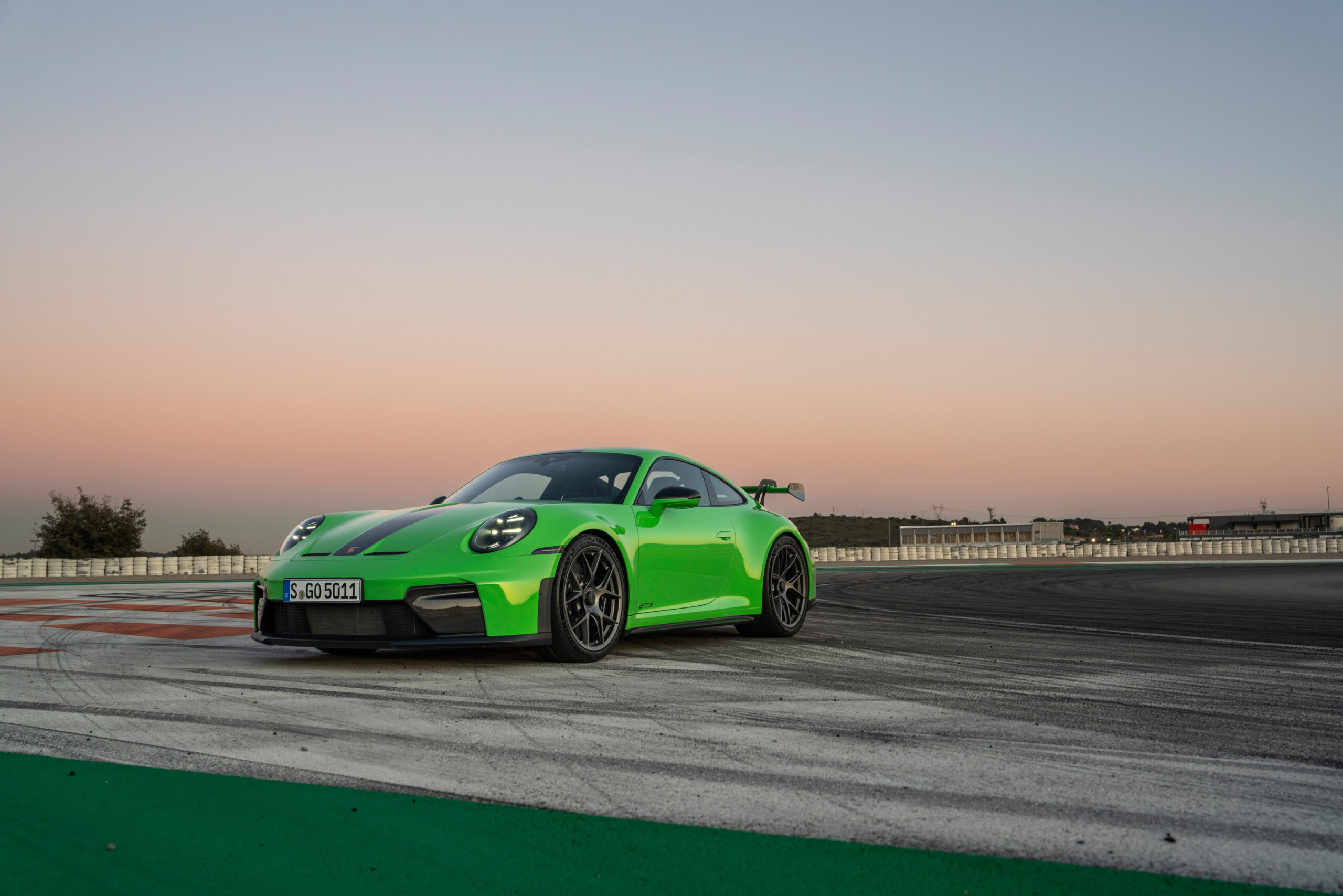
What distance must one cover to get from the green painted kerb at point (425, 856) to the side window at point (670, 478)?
13.8ft

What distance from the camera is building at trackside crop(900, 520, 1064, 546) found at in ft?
363

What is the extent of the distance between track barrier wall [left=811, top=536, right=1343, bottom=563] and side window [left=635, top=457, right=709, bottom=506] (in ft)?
127

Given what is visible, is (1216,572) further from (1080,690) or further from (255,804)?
(255,804)

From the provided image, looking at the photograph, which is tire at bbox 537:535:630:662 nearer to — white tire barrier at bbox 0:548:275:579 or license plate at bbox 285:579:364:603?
license plate at bbox 285:579:364:603

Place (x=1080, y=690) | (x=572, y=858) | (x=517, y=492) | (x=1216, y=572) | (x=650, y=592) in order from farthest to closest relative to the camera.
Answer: (x=1216, y=572) → (x=517, y=492) → (x=650, y=592) → (x=1080, y=690) → (x=572, y=858)

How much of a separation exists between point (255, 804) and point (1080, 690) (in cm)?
379

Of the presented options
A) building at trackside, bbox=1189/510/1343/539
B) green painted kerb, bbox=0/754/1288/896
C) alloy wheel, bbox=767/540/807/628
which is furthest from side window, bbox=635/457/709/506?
building at trackside, bbox=1189/510/1343/539

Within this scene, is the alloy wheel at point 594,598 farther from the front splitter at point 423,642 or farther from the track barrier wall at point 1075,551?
the track barrier wall at point 1075,551

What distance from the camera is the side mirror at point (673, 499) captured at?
22.6 feet

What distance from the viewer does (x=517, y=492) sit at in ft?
24.3

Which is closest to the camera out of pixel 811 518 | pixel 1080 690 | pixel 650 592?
pixel 1080 690

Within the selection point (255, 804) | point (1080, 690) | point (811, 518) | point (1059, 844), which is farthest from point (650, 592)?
point (811, 518)

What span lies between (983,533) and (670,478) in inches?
4364

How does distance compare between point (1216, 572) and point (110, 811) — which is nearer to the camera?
point (110, 811)
